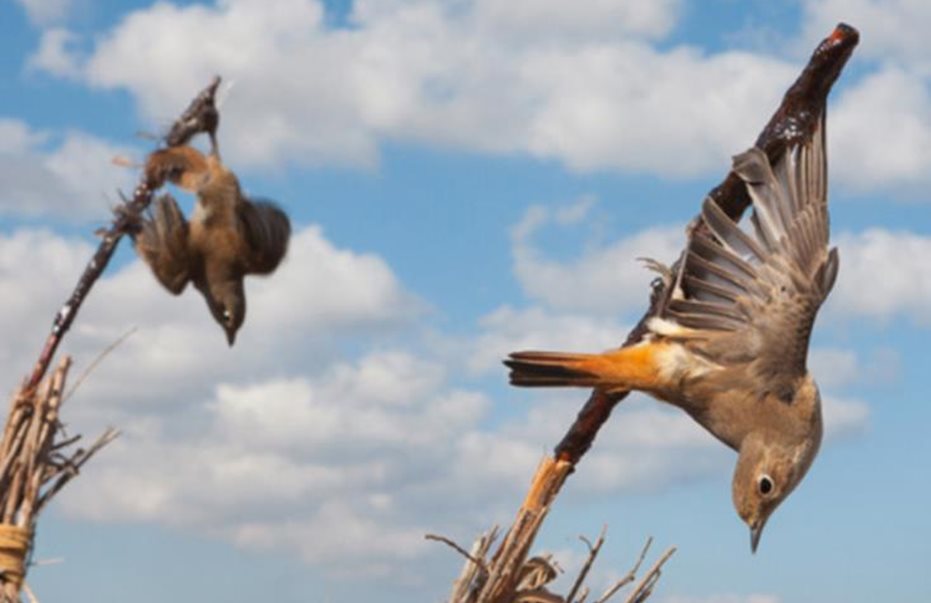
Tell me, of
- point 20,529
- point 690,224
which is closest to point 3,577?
point 20,529

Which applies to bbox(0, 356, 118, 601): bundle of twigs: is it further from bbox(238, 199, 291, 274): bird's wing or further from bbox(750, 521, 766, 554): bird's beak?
bbox(750, 521, 766, 554): bird's beak

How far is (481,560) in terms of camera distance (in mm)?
2697

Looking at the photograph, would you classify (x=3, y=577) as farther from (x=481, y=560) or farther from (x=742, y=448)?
(x=742, y=448)

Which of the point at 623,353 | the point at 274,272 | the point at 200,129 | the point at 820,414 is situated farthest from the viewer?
the point at 820,414

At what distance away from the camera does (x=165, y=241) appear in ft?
9.05

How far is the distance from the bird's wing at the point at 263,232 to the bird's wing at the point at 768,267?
2.75ft

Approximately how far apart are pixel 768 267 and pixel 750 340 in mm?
212

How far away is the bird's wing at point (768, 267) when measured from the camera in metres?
2.84

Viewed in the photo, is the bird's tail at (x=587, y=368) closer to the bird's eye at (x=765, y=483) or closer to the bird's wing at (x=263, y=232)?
the bird's eye at (x=765, y=483)

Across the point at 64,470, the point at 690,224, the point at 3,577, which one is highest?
the point at 690,224

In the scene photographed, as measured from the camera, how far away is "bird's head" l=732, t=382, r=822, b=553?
3178 millimetres

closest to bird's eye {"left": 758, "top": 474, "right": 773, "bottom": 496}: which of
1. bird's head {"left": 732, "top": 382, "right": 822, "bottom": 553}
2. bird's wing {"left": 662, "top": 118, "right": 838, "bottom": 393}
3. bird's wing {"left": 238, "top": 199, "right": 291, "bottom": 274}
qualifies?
bird's head {"left": 732, "top": 382, "right": 822, "bottom": 553}

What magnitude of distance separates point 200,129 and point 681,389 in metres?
1.29

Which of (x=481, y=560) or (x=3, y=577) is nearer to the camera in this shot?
(x=481, y=560)
